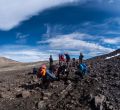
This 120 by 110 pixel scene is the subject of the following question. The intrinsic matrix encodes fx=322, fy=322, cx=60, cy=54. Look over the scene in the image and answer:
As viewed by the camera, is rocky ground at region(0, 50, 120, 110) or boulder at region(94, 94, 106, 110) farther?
rocky ground at region(0, 50, 120, 110)

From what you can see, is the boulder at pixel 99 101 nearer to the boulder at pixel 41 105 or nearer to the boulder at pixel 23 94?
the boulder at pixel 41 105

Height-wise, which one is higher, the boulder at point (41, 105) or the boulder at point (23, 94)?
the boulder at point (23, 94)

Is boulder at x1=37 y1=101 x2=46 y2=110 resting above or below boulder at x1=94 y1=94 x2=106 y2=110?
below

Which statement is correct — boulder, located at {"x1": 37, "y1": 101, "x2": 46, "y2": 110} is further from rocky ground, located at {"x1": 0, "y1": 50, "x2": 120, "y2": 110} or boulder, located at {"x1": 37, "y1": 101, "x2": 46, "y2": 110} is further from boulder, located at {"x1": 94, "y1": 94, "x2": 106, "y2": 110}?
boulder, located at {"x1": 94, "y1": 94, "x2": 106, "y2": 110}

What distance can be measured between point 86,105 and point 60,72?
8.92m

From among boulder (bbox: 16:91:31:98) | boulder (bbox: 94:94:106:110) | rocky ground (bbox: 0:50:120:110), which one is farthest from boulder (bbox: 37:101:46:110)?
boulder (bbox: 94:94:106:110)

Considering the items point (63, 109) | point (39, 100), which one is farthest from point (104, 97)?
point (39, 100)

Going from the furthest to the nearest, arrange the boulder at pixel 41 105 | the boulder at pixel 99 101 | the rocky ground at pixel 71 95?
1. the boulder at pixel 41 105
2. the rocky ground at pixel 71 95
3. the boulder at pixel 99 101

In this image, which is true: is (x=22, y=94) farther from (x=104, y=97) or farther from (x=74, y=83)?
(x=104, y=97)

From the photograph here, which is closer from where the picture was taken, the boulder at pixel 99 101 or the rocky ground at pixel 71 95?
the boulder at pixel 99 101

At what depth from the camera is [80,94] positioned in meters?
25.5

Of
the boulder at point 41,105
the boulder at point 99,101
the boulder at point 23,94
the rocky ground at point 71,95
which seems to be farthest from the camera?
the boulder at point 23,94

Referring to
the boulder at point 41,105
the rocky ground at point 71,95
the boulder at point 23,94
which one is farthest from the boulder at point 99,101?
the boulder at point 23,94

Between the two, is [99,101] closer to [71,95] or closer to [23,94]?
[71,95]
